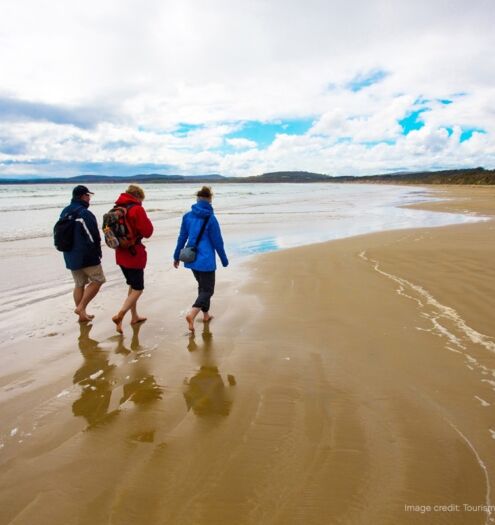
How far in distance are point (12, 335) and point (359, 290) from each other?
5.92 metres

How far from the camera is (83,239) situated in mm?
5691

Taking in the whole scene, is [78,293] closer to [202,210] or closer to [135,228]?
[135,228]

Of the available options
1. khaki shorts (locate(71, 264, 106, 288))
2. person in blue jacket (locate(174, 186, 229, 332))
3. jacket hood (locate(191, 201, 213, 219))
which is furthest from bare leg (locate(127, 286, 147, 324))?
jacket hood (locate(191, 201, 213, 219))

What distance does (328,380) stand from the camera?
3.99 m

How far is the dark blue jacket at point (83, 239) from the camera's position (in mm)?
5602

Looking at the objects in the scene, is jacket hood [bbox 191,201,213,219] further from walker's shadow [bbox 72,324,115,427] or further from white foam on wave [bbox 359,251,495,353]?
white foam on wave [bbox 359,251,495,353]

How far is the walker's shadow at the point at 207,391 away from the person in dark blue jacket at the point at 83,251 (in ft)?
7.75

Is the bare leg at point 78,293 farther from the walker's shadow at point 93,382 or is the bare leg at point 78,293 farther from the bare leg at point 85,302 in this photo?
the walker's shadow at point 93,382

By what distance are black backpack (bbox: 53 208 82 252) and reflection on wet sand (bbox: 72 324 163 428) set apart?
1.56m

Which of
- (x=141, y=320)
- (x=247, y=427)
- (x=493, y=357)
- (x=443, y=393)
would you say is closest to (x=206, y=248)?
(x=141, y=320)

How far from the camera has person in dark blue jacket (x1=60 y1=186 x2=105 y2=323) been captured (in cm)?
562

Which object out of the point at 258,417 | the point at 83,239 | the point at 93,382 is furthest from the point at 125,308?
the point at 258,417

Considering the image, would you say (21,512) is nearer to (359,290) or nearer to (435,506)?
(435,506)

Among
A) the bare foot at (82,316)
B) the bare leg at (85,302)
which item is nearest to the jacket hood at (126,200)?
the bare leg at (85,302)
